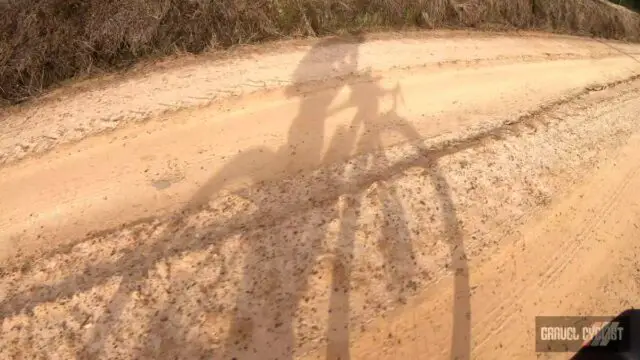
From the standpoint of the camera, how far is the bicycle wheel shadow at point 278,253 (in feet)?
12.1

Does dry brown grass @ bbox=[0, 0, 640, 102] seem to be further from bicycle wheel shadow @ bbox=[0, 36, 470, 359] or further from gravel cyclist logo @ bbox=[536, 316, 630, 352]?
gravel cyclist logo @ bbox=[536, 316, 630, 352]

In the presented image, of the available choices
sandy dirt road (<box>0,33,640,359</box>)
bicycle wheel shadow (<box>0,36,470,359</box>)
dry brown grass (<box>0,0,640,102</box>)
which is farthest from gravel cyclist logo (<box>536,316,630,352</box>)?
dry brown grass (<box>0,0,640,102</box>)

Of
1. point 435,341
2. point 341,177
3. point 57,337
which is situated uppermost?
point 341,177

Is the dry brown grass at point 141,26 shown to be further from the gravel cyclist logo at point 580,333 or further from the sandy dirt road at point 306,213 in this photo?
the gravel cyclist logo at point 580,333

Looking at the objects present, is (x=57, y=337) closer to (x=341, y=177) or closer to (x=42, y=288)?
(x=42, y=288)

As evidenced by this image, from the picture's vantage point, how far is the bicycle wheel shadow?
3697 mm

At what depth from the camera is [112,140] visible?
5582 millimetres

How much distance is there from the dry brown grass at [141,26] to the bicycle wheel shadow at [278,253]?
10.2 ft

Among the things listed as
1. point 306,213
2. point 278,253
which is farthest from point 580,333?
point 278,253

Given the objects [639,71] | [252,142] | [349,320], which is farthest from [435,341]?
[639,71]

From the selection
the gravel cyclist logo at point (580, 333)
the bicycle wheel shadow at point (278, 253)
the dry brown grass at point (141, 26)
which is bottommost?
the gravel cyclist logo at point (580, 333)

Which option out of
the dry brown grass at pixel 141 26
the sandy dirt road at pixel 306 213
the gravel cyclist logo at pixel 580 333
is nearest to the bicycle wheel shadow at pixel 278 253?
the sandy dirt road at pixel 306 213

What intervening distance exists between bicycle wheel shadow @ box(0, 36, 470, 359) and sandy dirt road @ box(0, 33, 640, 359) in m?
0.02

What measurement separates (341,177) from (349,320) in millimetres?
1956
